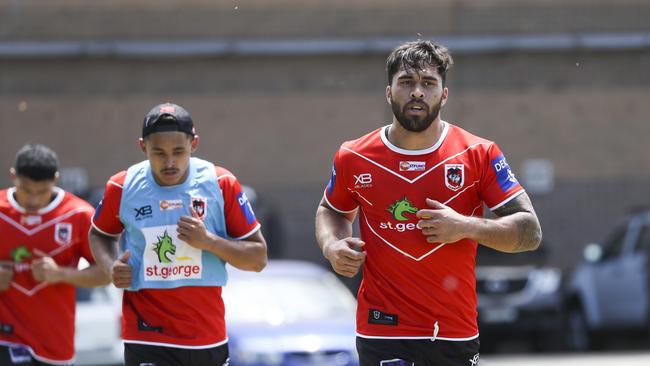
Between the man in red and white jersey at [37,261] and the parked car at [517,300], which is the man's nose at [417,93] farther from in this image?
the parked car at [517,300]

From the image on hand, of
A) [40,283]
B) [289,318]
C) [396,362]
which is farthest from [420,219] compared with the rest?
[289,318]

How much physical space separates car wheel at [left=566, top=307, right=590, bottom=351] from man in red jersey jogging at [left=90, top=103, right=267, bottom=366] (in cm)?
1260

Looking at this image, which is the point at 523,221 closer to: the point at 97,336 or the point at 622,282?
the point at 97,336

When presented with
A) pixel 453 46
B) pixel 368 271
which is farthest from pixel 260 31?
pixel 368 271

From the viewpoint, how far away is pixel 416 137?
6.52 metres

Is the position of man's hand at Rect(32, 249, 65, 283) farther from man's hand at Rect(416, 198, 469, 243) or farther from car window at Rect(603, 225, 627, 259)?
car window at Rect(603, 225, 627, 259)

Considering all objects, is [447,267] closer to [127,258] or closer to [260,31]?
[127,258]

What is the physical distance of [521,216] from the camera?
20.6ft

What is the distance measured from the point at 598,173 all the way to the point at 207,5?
7.72m

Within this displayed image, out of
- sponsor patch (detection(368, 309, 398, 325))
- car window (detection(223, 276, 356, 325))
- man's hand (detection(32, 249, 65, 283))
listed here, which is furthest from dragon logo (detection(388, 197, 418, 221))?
car window (detection(223, 276, 356, 325))

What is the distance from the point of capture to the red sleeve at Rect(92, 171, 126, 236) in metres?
7.07

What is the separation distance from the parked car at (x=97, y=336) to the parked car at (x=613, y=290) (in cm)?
796

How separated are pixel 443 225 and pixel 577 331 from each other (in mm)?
13465

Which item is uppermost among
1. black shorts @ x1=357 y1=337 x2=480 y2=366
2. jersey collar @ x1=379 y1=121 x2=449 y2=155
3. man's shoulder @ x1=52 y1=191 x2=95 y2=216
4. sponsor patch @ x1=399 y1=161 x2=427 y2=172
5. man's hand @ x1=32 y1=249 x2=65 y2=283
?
jersey collar @ x1=379 y1=121 x2=449 y2=155
